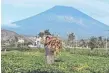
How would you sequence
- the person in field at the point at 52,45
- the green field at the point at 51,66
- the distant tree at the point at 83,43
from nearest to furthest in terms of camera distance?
the green field at the point at 51,66 < the person in field at the point at 52,45 < the distant tree at the point at 83,43

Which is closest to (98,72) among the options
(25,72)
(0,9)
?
(25,72)

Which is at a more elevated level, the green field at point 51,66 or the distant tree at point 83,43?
the distant tree at point 83,43

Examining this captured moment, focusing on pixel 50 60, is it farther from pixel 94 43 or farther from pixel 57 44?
pixel 94 43

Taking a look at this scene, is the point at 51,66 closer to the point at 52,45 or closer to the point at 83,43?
the point at 52,45

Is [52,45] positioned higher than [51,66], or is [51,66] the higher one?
[52,45]

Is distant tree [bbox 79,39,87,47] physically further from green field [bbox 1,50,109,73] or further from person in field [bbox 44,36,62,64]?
person in field [bbox 44,36,62,64]

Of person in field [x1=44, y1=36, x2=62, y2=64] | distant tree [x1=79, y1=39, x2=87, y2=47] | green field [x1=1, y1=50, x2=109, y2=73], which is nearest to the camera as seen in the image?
green field [x1=1, y1=50, x2=109, y2=73]

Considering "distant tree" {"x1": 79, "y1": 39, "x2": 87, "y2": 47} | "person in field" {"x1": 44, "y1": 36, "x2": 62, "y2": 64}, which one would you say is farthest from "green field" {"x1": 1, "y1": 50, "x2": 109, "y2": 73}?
"distant tree" {"x1": 79, "y1": 39, "x2": 87, "y2": 47}

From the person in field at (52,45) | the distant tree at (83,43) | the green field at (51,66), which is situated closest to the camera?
the green field at (51,66)

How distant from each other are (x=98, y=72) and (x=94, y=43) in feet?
157

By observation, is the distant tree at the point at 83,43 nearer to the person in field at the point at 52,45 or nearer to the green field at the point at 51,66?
the green field at the point at 51,66

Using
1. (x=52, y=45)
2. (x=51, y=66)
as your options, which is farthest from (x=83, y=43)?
(x=51, y=66)

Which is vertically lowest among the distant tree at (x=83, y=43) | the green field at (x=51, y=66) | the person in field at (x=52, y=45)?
the green field at (x=51, y=66)

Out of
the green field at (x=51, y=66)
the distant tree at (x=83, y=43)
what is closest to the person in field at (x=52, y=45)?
the green field at (x=51, y=66)
